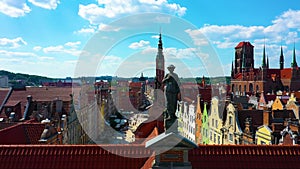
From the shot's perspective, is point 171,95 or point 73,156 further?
point 73,156

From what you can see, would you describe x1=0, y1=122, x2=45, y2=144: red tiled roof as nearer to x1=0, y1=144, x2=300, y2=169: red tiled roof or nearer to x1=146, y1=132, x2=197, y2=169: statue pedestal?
x1=0, y1=144, x2=300, y2=169: red tiled roof

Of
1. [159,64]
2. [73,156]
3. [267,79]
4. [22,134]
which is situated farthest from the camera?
[267,79]

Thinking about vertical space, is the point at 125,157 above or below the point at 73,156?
below

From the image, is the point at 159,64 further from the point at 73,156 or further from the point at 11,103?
the point at 11,103

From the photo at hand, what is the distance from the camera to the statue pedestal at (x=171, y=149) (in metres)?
9.32

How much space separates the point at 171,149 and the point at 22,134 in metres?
13.4

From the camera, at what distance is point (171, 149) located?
9.45 meters

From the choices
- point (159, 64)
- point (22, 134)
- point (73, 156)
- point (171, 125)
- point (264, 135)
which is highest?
point (159, 64)

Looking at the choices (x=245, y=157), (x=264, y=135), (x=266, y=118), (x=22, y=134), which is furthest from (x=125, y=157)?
(x=266, y=118)

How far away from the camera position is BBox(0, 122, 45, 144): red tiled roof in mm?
17008

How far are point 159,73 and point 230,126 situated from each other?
7.97 metres

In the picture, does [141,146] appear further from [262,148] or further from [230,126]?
[230,126]

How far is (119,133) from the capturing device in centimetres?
5472

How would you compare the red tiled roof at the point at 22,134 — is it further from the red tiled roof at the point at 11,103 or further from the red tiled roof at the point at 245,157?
the red tiled roof at the point at 245,157
